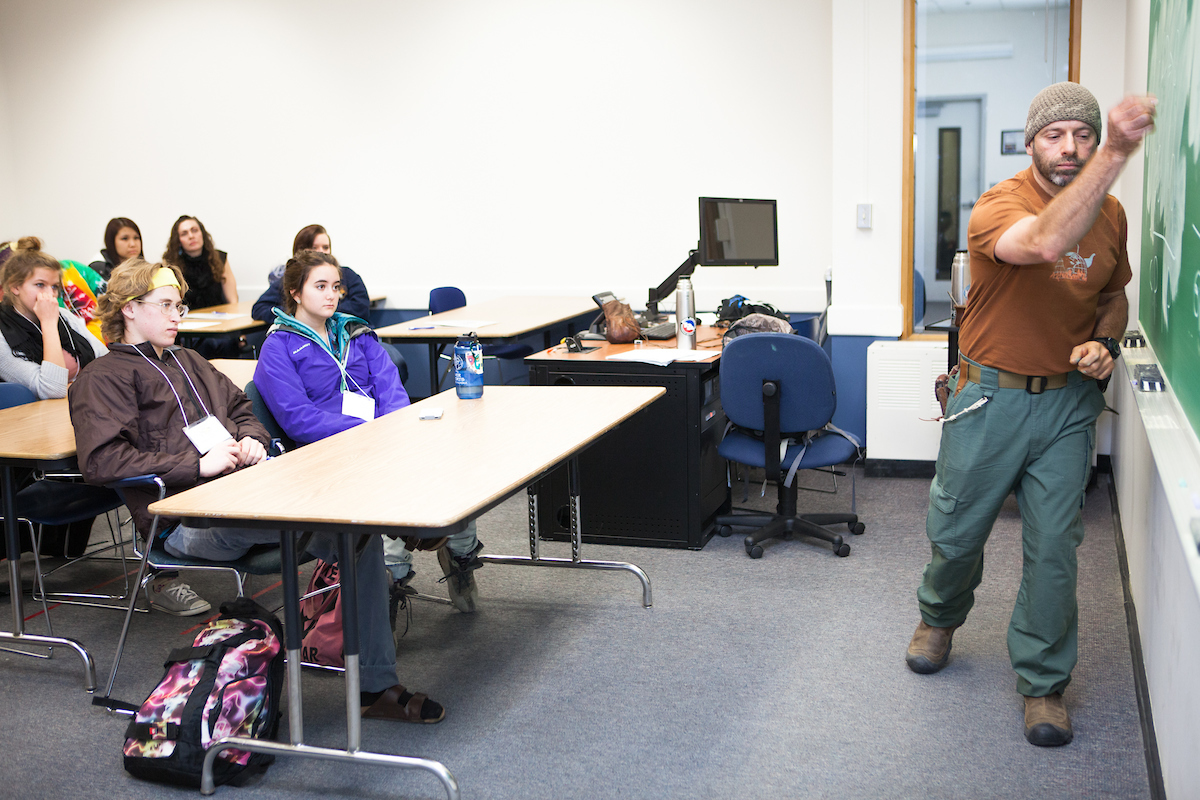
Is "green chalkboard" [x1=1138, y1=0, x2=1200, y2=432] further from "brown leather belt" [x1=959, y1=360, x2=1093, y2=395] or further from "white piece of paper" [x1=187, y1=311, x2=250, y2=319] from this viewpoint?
"white piece of paper" [x1=187, y1=311, x2=250, y2=319]

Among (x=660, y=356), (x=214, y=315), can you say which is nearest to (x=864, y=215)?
(x=660, y=356)

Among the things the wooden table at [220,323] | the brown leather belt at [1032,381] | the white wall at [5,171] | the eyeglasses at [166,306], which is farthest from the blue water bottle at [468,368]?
the white wall at [5,171]

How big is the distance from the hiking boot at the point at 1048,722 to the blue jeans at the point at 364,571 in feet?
4.99

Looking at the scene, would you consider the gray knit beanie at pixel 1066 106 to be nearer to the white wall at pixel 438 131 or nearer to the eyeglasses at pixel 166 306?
the eyeglasses at pixel 166 306

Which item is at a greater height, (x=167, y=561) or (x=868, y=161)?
(x=868, y=161)

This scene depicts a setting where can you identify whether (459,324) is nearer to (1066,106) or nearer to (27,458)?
(27,458)

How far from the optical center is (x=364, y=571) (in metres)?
2.46

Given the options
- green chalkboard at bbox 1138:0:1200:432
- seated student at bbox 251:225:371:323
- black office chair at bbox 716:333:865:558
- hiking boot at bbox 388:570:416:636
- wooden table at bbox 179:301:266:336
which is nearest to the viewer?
green chalkboard at bbox 1138:0:1200:432

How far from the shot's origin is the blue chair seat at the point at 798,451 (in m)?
3.57

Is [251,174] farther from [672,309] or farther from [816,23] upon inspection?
[816,23]

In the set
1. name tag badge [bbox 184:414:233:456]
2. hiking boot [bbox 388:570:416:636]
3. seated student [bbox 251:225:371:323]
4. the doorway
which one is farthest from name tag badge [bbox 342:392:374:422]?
the doorway

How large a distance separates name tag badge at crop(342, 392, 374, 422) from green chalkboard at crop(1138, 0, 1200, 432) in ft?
7.36

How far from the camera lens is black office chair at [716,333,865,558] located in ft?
11.4

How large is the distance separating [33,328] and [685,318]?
8.03ft
